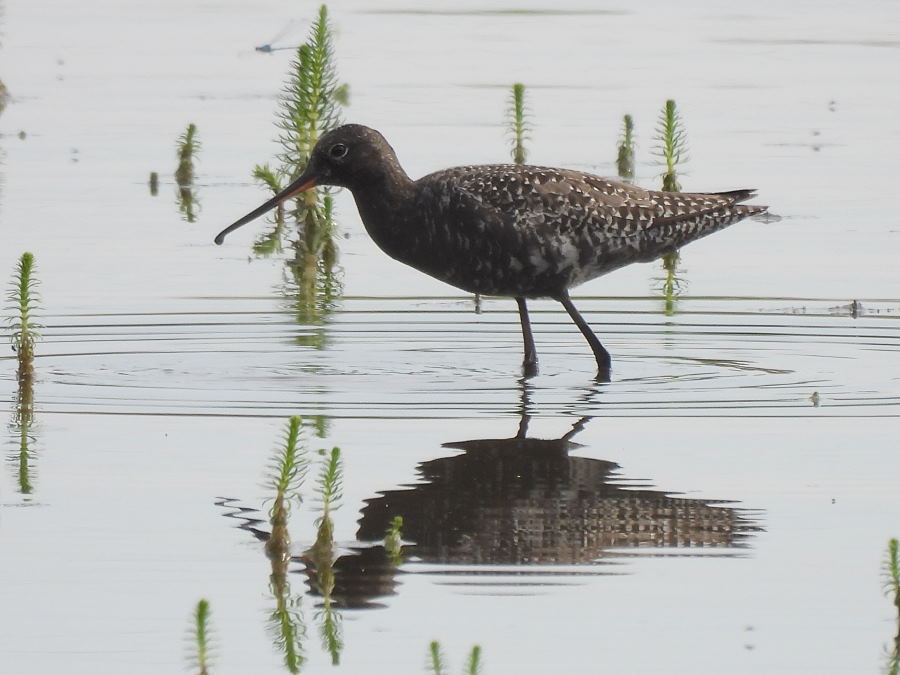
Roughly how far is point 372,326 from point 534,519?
438cm

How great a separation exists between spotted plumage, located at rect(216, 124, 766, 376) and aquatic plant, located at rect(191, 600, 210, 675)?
5.08m

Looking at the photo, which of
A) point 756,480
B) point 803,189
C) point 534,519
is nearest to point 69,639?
point 534,519

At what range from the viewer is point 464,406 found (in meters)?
9.87

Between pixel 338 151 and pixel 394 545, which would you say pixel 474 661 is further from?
pixel 338 151

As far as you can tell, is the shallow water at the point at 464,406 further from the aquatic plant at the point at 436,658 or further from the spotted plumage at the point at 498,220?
the spotted plumage at the point at 498,220

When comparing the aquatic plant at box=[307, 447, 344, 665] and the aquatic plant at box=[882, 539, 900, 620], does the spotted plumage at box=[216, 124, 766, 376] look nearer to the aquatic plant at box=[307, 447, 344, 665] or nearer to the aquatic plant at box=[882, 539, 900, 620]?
the aquatic plant at box=[307, 447, 344, 665]

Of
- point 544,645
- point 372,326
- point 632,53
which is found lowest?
point 544,645

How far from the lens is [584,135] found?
58.4 feet

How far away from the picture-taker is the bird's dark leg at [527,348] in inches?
431

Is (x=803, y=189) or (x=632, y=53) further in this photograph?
(x=632, y=53)

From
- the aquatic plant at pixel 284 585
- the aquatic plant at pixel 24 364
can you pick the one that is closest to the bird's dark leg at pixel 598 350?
the aquatic plant at pixel 24 364

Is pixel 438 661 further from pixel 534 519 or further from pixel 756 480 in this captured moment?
pixel 756 480

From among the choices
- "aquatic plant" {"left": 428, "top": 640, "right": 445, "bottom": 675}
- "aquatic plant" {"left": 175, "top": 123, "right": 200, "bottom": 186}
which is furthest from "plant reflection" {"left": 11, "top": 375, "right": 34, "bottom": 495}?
"aquatic plant" {"left": 175, "top": 123, "right": 200, "bottom": 186}

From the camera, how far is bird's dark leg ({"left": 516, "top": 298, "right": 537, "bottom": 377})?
11.0 metres
